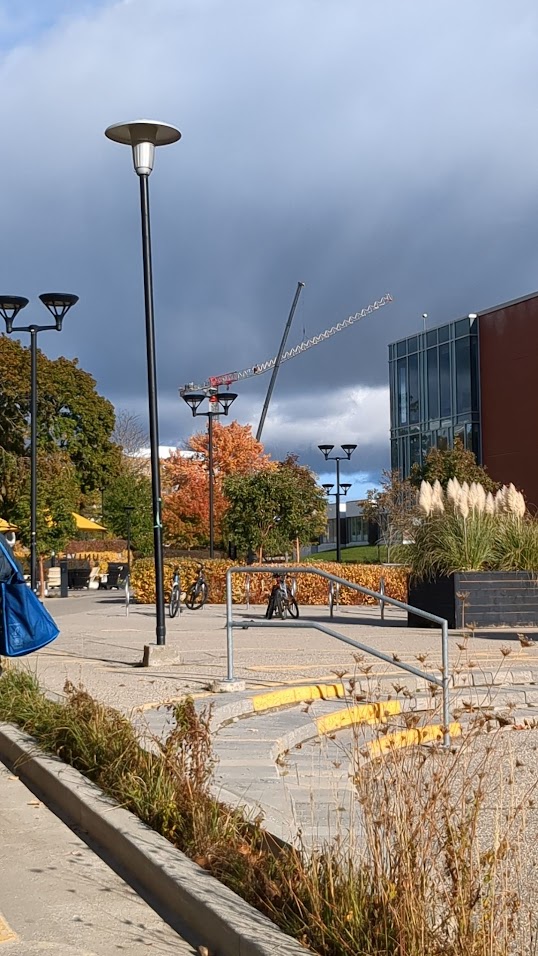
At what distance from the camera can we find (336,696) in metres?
10.5

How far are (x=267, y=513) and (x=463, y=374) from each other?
20.8m

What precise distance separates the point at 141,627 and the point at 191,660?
7.69m

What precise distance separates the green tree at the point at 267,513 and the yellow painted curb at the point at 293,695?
22.2 meters

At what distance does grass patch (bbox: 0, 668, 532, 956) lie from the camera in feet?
11.1

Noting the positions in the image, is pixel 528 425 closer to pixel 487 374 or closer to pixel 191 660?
pixel 487 374

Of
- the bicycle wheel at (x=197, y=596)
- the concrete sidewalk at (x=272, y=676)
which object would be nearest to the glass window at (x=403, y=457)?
the bicycle wheel at (x=197, y=596)

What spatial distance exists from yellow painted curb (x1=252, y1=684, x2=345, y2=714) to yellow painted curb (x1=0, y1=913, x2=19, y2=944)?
17.4 ft

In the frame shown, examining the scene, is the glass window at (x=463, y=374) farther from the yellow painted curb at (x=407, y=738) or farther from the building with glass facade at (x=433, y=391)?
the yellow painted curb at (x=407, y=738)

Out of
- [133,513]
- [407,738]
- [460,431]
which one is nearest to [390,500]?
[460,431]

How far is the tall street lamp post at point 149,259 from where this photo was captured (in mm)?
12492

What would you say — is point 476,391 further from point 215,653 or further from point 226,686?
point 226,686

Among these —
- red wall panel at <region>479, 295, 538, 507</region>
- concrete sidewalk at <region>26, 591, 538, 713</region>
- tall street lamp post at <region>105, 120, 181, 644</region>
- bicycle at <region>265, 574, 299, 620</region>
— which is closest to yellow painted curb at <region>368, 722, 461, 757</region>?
concrete sidewalk at <region>26, 591, 538, 713</region>

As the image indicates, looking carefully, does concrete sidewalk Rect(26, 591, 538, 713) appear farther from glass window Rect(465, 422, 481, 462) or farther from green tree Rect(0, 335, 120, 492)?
glass window Rect(465, 422, 481, 462)

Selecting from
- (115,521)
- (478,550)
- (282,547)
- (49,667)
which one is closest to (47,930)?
(49,667)
